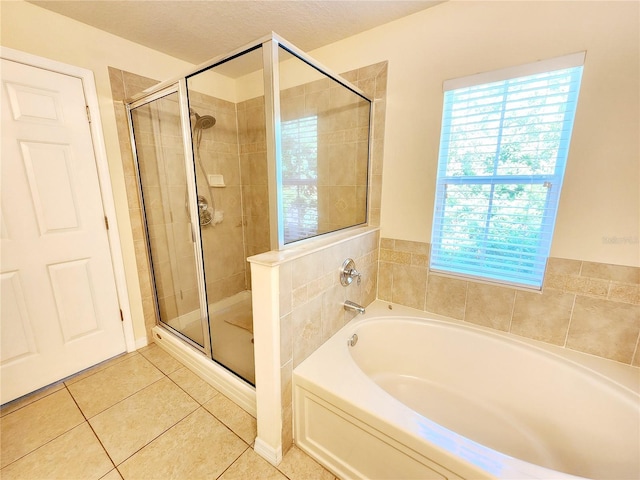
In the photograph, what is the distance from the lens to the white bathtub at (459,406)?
0.94m

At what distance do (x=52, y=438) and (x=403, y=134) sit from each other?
8.71 ft

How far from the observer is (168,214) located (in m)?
2.05

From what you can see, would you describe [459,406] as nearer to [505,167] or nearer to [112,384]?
[505,167]

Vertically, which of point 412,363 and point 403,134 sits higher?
point 403,134

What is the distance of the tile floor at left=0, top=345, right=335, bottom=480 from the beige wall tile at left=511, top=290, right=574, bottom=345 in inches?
52.6

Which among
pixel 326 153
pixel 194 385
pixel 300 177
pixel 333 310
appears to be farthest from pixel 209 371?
pixel 326 153

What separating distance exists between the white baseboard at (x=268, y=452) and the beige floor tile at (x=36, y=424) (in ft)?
3.43

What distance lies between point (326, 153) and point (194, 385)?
1.86 m

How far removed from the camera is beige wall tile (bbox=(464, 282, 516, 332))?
1.54m

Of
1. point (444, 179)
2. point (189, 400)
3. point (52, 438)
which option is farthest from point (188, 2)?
point (52, 438)

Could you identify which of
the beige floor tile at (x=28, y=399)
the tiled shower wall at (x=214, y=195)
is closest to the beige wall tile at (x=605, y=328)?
the tiled shower wall at (x=214, y=195)

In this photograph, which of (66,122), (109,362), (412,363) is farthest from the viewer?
(109,362)

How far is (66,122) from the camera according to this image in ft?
5.16

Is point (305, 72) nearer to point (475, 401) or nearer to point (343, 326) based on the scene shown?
point (343, 326)
